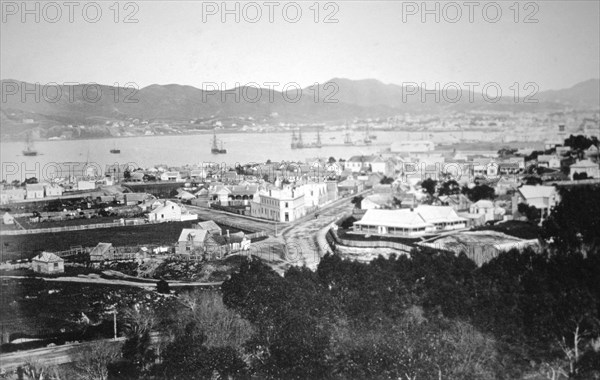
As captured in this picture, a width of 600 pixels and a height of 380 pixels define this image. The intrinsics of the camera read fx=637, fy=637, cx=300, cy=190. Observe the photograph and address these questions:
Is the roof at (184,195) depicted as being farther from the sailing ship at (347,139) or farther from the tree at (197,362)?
the sailing ship at (347,139)

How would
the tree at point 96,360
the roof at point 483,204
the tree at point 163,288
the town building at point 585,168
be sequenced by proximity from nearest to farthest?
1. the tree at point 96,360
2. the tree at point 163,288
3. the roof at point 483,204
4. the town building at point 585,168

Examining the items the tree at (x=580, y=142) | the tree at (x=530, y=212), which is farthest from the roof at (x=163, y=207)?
the tree at (x=580, y=142)

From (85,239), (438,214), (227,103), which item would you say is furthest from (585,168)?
(85,239)

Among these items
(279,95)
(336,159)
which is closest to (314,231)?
(279,95)

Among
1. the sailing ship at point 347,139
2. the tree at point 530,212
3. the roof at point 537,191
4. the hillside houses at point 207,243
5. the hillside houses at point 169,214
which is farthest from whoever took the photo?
the sailing ship at point 347,139

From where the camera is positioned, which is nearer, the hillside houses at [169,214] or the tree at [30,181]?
the hillside houses at [169,214]

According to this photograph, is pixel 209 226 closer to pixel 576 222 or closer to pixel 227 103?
pixel 227 103

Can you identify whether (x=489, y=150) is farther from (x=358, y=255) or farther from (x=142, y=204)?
(x=142, y=204)
